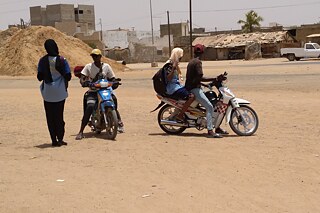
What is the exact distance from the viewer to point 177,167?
6867 mm

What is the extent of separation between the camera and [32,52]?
44.9 m

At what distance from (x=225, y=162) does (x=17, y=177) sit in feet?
8.87

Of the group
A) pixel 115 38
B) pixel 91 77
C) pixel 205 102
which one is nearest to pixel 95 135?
pixel 91 77

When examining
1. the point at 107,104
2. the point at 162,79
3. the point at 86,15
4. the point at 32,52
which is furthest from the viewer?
the point at 86,15

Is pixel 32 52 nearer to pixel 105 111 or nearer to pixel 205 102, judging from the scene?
pixel 105 111

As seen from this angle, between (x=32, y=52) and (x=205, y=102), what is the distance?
3777cm

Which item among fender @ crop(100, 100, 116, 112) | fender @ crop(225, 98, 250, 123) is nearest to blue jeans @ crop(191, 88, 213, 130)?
fender @ crop(225, 98, 250, 123)

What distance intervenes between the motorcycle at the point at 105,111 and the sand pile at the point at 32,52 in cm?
3386

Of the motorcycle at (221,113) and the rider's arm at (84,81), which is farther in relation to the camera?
the rider's arm at (84,81)

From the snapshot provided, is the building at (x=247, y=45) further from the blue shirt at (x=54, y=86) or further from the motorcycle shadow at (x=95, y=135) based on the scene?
the blue shirt at (x=54, y=86)

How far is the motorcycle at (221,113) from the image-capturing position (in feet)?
30.5

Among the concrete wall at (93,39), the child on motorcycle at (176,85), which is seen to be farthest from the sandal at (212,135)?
the concrete wall at (93,39)

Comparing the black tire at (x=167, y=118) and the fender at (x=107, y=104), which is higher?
the fender at (x=107, y=104)

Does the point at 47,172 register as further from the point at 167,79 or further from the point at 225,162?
the point at 167,79
